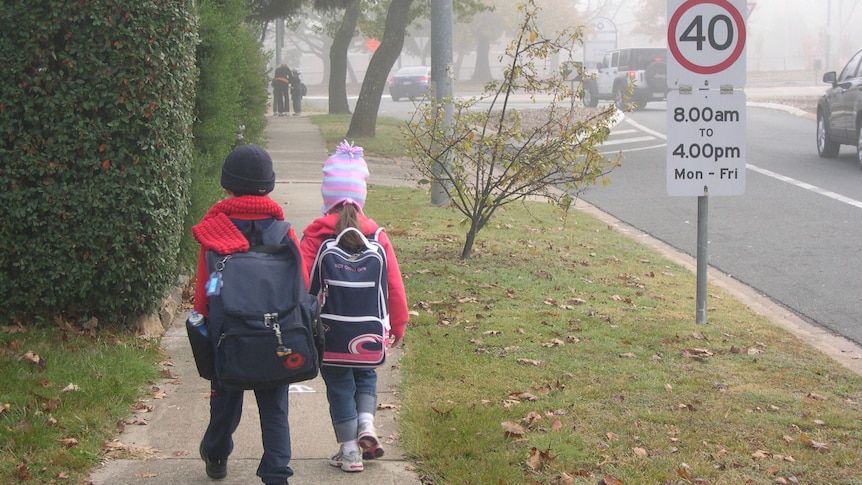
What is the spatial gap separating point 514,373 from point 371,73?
55.4 feet

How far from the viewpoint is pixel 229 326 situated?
3771 millimetres

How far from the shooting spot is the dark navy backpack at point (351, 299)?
4309 mm

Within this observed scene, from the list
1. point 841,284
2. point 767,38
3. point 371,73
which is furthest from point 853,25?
point 841,284

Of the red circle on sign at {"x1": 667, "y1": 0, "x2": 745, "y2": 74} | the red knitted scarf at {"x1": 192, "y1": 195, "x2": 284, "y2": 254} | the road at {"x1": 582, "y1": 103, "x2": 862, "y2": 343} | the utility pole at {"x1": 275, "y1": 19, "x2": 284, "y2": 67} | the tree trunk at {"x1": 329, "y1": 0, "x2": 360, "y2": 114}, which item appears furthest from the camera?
the utility pole at {"x1": 275, "y1": 19, "x2": 284, "y2": 67}

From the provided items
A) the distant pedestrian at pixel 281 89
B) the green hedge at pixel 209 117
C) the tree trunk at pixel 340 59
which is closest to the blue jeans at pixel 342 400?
the green hedge at pixel 209 117

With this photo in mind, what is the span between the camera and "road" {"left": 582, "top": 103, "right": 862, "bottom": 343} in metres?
8.88

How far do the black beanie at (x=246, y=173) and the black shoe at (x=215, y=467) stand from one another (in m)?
1.16

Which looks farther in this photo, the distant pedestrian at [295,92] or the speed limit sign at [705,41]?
the distant pedestrian at [295,92]

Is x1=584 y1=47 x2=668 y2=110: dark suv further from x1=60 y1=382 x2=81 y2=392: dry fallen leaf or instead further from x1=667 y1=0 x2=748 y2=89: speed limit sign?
x1=60 y1=382 x2=81 y2=392: dry fallen leaf

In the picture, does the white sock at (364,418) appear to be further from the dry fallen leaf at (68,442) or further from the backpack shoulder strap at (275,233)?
the dry fallen leaf at (68,442)

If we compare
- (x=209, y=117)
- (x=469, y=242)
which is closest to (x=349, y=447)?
(x=209, y=117)

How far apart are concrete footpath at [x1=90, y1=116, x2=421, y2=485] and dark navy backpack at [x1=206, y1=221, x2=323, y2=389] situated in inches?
32.4

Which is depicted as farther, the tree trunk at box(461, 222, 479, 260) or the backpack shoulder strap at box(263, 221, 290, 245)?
the tree trunk at box(461, 222, 479, 260)

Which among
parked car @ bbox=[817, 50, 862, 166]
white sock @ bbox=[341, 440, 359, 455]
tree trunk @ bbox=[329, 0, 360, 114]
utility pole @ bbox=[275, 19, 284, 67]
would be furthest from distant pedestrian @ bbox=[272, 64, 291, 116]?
white sock @ bbox=[341, 440, 359, 455]
